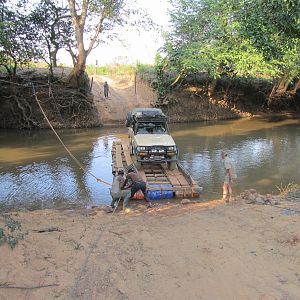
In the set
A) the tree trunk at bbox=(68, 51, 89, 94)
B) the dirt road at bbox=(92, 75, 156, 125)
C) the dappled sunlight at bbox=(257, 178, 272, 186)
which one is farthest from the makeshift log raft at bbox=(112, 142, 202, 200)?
the dirt road at bbox=(92, 75, 156, 125)

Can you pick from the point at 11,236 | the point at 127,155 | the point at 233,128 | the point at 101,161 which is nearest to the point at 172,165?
the point at 127,155

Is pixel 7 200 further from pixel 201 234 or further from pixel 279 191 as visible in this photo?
pixel 279 191

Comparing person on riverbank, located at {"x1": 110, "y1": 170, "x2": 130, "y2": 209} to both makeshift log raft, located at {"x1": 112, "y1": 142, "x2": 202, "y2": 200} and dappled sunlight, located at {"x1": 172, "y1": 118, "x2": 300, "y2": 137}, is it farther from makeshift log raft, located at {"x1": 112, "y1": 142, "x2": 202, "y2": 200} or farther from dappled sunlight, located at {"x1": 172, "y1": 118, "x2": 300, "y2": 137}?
dappled sunlight, located at {"x1": 172, "y1": 118, "x2": 300, "y2": 137}

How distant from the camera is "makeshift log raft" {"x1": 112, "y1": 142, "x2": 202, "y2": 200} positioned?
38.8 ft

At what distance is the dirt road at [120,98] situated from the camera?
1186 inches

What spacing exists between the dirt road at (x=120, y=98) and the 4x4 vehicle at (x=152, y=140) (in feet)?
48.6

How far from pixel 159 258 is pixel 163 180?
664cm

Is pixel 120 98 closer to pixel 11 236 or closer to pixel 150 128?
pixel 150 128

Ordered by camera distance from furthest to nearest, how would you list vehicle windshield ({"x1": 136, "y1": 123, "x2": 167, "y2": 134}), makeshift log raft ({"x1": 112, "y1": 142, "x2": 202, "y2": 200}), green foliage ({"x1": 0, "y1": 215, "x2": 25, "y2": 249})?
vehicle windshield ({"x1": 136, "y1": 123, "x2": 167, "y2": 134}) < makeshift log raft ({"x1": 112, "y1": 142, "x2": 202, "y2": 200}) < green foliage ({"x1": 0, "y1": 215, "x2": 25, "y2": 249})

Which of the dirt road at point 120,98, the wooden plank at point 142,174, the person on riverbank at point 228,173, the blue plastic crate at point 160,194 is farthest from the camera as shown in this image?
the dirt road at point 120,98

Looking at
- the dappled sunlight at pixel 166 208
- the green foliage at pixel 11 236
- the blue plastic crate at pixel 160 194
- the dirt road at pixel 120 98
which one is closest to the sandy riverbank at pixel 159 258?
the green foliage at pixel 11 236

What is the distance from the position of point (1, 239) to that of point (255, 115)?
1358 inches

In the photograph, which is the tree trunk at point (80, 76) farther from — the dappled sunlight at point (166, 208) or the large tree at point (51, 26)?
the dappled sunlight at point (166, 208)

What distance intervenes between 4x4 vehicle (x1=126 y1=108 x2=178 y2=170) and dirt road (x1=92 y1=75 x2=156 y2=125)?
48.6 ft
